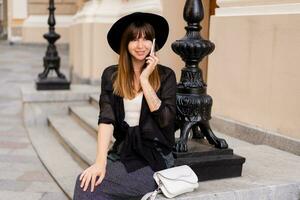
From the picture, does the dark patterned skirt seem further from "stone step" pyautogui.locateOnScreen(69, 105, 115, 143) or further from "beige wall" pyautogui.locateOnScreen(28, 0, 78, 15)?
"beige wall" pyautogui.locateOnScreen(28, 0, 78, 15)

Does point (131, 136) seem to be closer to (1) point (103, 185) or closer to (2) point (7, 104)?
(1) point (103, 185)

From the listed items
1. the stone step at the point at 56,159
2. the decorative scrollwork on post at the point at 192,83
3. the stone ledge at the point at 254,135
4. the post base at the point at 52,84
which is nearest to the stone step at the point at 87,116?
the stone step at the point at 56,159

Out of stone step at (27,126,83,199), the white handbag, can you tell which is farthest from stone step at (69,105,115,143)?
the white handbag

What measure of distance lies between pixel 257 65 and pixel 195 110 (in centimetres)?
164

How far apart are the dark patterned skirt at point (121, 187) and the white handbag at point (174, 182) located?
75 mm

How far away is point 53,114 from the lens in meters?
8.37

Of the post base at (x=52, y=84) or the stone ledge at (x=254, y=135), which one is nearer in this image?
the stone ledge at (x=254, y=135)

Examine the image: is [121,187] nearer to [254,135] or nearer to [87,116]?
[254,135]

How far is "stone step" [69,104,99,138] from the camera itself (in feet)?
21.3

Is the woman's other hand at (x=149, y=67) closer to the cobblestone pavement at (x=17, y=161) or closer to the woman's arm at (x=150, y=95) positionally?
the woman's arm at (x=150, y=95)

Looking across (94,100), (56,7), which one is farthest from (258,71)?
(56,7)

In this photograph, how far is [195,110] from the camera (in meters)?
3.25

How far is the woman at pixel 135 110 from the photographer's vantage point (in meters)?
3.01

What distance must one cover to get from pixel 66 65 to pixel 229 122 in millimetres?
12901
